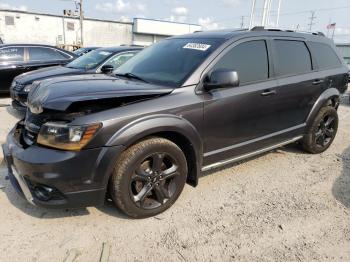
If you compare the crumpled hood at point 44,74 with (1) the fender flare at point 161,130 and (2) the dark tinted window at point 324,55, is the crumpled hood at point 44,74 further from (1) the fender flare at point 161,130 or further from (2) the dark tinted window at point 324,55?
(2) the dark tinted window at point 324,55

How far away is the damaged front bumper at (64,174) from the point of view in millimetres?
2594

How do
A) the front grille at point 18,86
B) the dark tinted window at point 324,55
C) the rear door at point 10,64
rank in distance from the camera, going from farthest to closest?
the rear door at point 10,64, the front grille at point 18,86, the dark tinted window at point 324,55

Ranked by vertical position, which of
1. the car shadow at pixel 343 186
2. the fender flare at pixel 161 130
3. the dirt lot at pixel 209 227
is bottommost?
the dirt lot at pixel 209 227

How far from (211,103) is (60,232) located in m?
1.86

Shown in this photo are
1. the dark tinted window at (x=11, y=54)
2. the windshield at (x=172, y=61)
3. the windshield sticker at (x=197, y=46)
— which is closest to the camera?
the windshield at (x=172, y=61)

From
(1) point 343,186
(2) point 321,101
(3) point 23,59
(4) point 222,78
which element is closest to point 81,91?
(4) point 222,78

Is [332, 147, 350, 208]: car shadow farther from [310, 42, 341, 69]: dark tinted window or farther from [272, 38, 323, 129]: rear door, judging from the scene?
[310, 42, 341, 69]: dark tinted window

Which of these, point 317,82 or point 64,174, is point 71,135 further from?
point 317,82

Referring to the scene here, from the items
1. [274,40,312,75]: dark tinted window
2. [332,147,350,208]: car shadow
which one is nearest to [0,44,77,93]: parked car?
[274,40,312,75]: dark tinted window

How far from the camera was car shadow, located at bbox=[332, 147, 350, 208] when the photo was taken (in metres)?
3.66

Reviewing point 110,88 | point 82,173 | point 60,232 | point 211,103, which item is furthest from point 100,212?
point 211,103

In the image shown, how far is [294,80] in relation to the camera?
14.0 feet

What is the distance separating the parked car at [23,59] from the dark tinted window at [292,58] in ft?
21.4

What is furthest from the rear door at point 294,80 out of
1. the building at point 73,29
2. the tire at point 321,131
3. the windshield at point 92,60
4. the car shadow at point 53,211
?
the building at point 73,29
